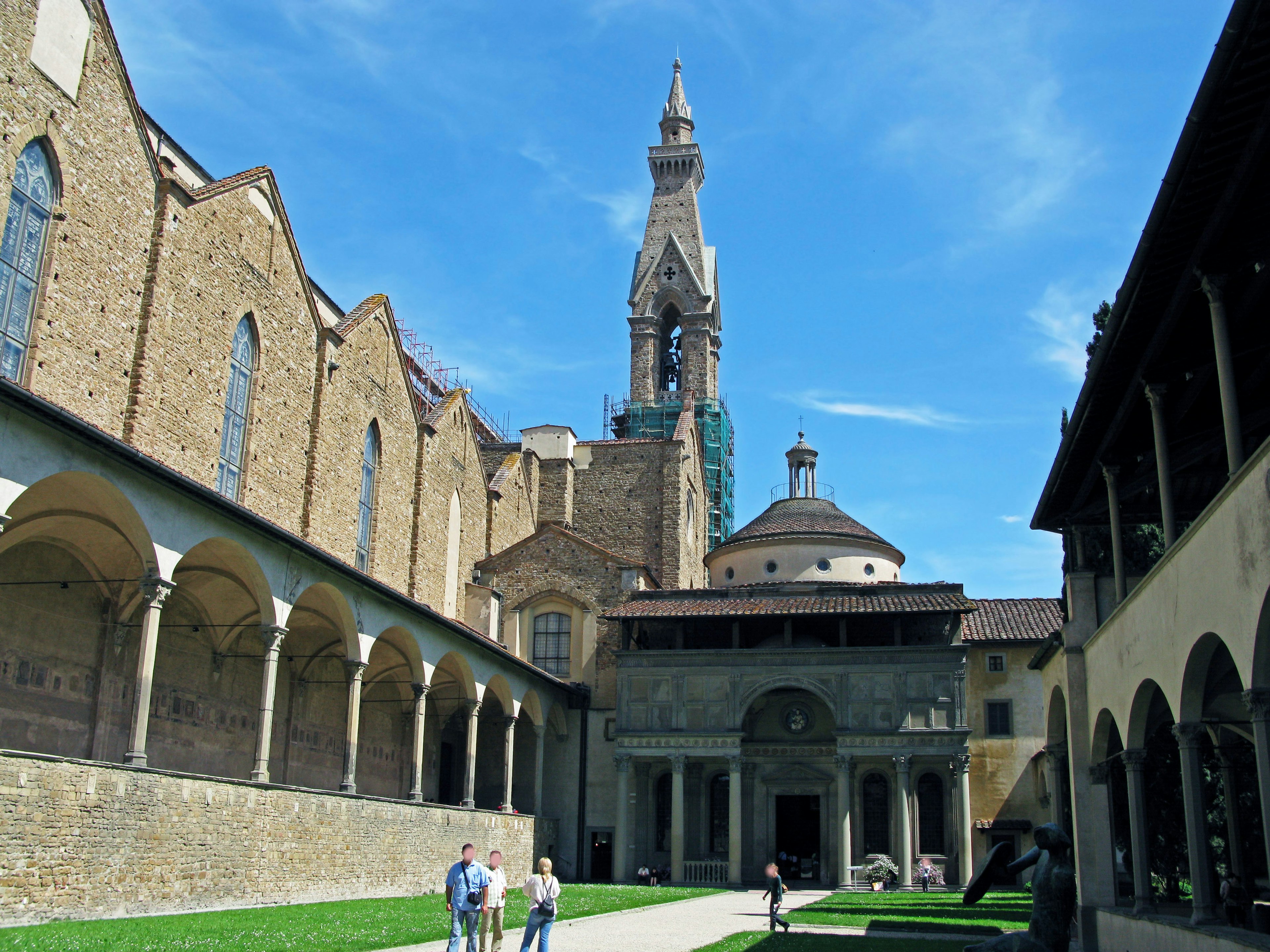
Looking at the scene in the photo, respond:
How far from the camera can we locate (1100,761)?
16188 mm

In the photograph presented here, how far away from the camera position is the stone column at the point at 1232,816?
12.4 m

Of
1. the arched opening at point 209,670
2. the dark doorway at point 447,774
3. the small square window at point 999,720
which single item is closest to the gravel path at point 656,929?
the arched opening at point 209,670

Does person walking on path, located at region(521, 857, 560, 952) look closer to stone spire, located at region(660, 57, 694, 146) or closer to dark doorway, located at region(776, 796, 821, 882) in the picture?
dark doorway, located at region(776, 796, 821, 882)

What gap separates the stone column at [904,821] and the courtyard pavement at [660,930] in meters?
6.28

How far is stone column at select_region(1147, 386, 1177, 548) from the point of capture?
12.6 m

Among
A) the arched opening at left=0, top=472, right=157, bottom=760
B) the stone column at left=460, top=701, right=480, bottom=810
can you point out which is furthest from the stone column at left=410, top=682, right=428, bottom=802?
the arched opening at left=0, top=472, right=157, bottom=760

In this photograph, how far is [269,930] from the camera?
13984 mm

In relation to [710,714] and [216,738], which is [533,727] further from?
[216,738]

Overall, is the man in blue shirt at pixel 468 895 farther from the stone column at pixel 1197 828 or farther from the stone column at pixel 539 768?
the stone column at pixel 539 768

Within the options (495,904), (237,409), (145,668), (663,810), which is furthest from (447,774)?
(495,904)

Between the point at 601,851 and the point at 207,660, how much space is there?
640 inches

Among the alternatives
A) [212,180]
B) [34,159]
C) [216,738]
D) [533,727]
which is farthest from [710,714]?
[34,159]

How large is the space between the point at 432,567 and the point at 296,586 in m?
14.6

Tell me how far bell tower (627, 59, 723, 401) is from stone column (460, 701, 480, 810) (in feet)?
90.0
